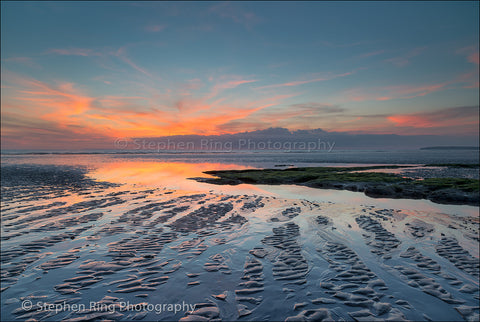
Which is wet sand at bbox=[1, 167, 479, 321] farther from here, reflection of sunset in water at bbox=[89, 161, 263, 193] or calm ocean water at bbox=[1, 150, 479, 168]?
calm ocean water at bbox=[1, 150, 479, 168]

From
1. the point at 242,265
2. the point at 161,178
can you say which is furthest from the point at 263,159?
the point at 242,265

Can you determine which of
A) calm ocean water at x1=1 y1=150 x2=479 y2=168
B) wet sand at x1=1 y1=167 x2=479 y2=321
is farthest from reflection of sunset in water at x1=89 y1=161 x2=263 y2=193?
calm ocean water at x1=1 y1=150 x2=479 y2=168

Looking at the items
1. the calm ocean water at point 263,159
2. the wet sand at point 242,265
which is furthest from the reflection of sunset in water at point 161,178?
the calm ocean water at point 263,159

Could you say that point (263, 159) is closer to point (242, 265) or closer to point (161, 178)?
point (161, 178)

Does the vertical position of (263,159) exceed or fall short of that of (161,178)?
it exceeds it

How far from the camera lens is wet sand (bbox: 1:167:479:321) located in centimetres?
471

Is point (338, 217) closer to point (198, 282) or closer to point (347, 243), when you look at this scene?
point (347, 243)

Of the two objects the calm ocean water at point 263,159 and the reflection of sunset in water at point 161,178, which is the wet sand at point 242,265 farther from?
the calm ocean water at point 263,159

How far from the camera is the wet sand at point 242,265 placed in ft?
15.4

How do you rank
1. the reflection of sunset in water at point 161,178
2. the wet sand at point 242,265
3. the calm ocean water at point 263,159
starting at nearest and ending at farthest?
1. the wet sand at point 242,265
2. the reflection of sunset in water at point 161,178
3. the calm ocean water at point 263,159

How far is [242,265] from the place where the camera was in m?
6.55

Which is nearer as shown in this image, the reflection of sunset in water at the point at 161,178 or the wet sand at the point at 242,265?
the wet sand at the point at 242,265

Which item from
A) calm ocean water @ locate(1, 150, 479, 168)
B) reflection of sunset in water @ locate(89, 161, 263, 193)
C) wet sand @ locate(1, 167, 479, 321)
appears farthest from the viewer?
calm ocean water @ locate(1, 150, 479, 168)

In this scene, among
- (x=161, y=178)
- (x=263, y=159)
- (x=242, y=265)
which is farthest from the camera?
(x=263, y=159)
